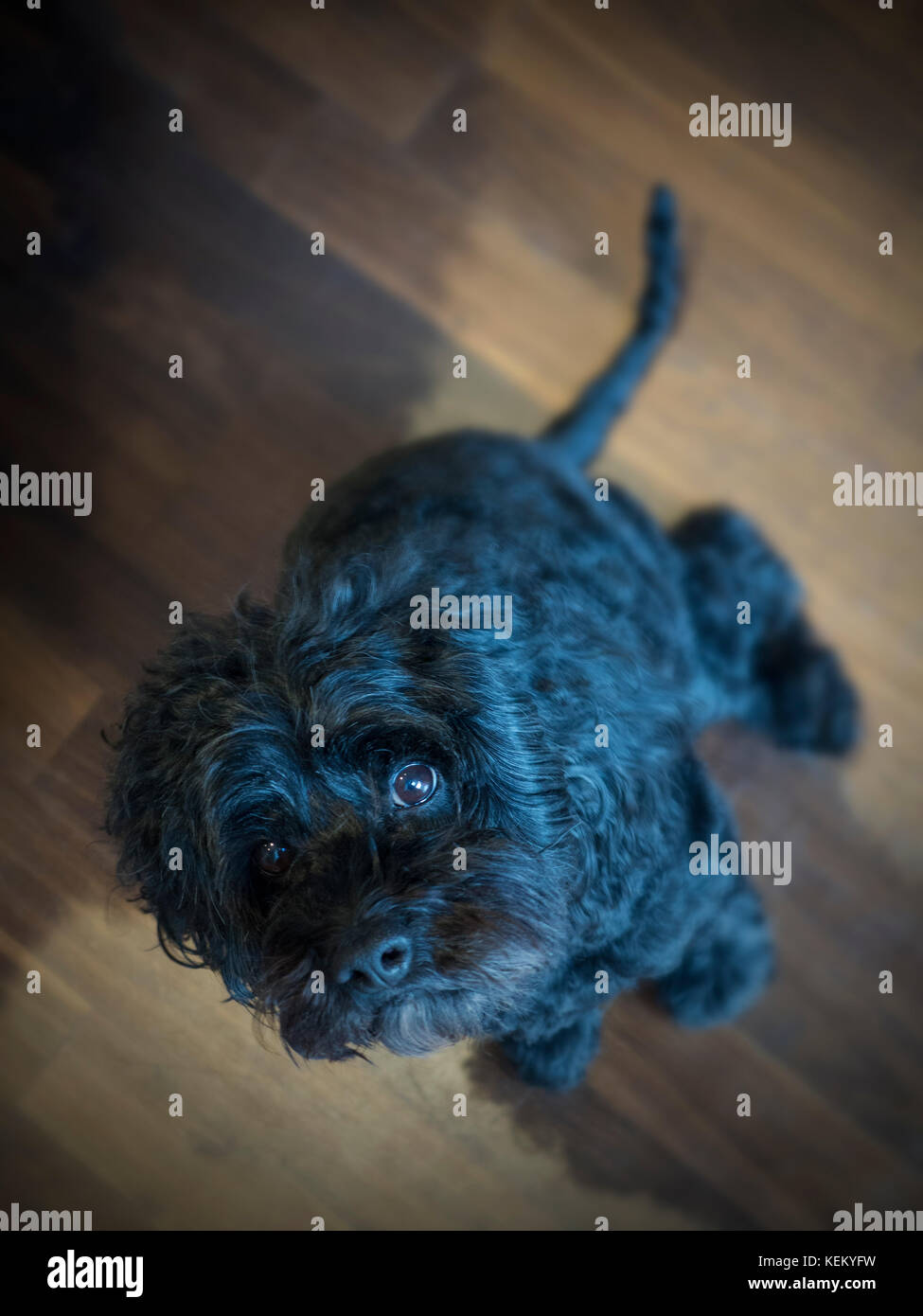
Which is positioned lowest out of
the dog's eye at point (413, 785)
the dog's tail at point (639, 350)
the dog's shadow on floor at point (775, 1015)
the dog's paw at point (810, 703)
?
the dog's shadow on floor at point (775, 1015)

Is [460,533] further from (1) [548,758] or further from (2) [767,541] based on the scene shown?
(2) [767,541]

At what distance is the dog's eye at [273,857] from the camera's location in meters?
1.47

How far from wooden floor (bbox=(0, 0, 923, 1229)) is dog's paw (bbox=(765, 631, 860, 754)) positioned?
80 mm

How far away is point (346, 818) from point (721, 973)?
45.8 inches

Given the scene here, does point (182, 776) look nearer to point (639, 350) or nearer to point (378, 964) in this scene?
point (378, 964)

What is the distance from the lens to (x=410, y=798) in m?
1.44

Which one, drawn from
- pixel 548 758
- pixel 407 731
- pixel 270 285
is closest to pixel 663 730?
pixel 548 758

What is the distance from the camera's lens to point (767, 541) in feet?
8.20

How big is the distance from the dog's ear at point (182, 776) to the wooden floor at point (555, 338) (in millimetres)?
352
